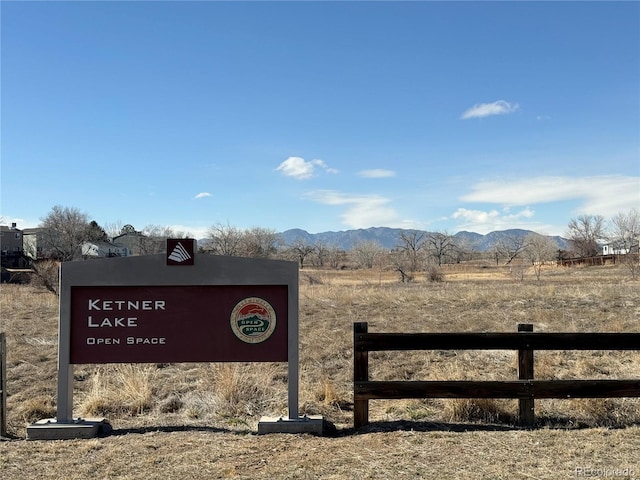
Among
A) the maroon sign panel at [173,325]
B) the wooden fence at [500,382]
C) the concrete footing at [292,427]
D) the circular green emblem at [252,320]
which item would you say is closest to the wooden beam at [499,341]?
the wooden fence at [500,382]

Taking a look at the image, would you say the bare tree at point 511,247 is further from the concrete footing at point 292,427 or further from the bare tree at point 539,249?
the concrete footing at point 292,427

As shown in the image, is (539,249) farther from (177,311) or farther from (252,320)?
(177,311)

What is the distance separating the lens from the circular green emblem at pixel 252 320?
650cm

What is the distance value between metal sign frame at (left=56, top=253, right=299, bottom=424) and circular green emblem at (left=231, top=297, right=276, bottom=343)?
0.18 meters

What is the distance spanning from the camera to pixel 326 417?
691 cm

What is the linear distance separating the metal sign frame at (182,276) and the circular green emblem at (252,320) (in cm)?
→ 18

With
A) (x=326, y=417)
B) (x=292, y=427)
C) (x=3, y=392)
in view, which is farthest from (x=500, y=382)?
(x=3, y=392)

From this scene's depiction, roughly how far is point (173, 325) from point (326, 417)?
2.32 metres

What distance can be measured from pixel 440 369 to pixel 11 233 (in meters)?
98.2

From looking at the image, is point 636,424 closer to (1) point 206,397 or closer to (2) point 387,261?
(1) point 206,397

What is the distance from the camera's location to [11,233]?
3558 inches

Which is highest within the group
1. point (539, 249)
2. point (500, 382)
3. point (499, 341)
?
point (539, 249)

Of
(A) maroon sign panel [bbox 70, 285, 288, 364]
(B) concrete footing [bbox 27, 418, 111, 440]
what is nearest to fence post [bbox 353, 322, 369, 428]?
(A) maroon sign panel [bbox 70, 285, 288, 364]

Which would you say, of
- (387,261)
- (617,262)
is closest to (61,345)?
(617,262)
